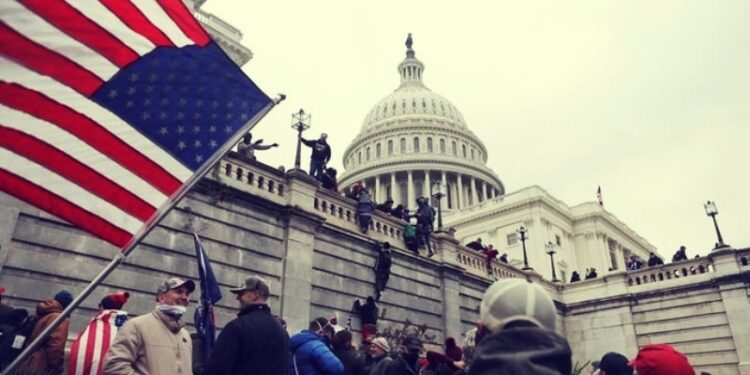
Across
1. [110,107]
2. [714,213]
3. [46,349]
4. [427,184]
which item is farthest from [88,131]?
[427,184]

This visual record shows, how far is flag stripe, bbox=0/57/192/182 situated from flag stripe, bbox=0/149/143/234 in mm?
564

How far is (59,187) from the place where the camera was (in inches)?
189

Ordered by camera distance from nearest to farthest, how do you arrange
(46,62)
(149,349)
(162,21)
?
(46,62), (149,349), (162,21)

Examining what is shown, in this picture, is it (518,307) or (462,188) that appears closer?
(518,307)

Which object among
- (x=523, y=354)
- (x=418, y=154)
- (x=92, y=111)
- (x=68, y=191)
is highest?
(x=418, y=154)

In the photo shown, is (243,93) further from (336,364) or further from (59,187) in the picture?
(336,364)

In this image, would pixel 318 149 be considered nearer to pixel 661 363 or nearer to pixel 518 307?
pixel 661 363

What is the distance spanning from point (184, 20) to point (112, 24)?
691 millimetres

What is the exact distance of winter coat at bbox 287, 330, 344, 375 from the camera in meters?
6.41

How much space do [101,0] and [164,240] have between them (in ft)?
29.3

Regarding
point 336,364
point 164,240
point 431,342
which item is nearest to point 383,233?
point 431,342

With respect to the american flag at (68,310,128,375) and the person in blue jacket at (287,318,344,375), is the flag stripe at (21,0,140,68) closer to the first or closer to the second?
the american flag at (68,310,128,375)

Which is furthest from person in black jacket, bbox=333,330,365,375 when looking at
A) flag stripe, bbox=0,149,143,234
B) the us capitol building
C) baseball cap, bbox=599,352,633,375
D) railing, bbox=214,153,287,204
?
the us capitol building

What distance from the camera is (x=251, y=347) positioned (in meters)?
5.02
